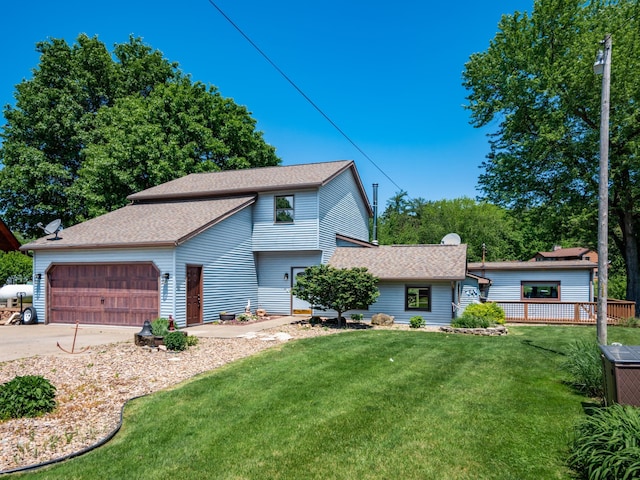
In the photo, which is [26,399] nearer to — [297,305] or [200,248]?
[200,248]

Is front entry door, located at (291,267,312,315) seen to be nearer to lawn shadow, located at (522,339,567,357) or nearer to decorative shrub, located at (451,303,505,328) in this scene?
decorative shrub, located at (451,303,505,328)

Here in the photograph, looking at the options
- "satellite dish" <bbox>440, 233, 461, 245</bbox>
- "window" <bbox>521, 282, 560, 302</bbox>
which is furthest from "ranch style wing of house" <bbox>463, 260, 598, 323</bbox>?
"satellite dish" <bbox>440, 233, 461, 245</bbox>

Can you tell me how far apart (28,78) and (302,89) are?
2825cm

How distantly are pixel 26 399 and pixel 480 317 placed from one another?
13.9 metres

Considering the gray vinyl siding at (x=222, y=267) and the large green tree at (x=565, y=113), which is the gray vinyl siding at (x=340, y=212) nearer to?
the gray vinyl siding at (x=222, y=267)

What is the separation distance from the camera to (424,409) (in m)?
6.07

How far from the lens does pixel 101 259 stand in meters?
15.0

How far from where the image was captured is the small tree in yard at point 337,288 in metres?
14.8

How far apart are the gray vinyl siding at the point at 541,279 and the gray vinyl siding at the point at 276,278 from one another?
482 inches

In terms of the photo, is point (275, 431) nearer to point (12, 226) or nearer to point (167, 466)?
point (167, 466)

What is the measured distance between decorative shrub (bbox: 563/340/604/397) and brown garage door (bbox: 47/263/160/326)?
12436mm

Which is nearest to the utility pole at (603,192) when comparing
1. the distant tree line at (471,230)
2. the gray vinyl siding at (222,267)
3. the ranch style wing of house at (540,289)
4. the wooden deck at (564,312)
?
the wooden deck at (564,312)

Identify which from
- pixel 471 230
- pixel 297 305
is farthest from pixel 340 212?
pixel 471 230

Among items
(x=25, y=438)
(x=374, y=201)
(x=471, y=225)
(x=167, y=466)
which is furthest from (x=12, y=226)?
(x=471, y=225)
